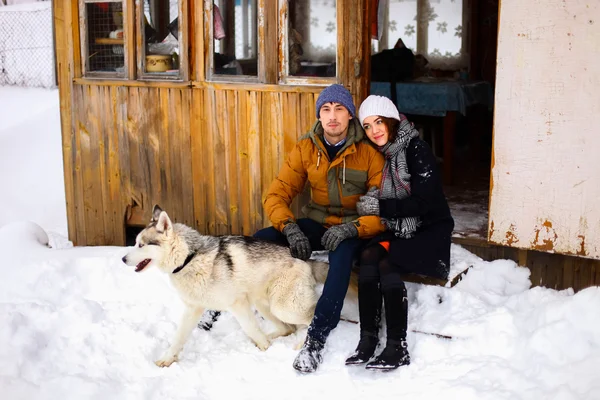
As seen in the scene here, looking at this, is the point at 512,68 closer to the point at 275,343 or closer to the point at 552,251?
the point at 552,251

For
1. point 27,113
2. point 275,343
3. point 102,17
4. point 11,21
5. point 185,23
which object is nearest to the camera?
point 275,343

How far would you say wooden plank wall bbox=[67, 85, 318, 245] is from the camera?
232 inches

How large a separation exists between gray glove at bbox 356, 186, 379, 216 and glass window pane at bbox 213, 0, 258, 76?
172 cm

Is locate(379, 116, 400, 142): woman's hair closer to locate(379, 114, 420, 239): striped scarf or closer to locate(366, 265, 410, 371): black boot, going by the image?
locate(379, 114, 420, 239): striped scarf

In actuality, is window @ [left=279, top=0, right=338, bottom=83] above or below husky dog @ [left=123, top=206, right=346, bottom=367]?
above

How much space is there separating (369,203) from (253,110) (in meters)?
1.67

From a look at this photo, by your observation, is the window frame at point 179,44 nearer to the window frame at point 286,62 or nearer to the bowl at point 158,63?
the bowl at point 158,63

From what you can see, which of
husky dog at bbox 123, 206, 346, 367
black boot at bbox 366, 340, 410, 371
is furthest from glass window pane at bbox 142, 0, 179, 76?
black boot at bbox 366, 340, 410, 371

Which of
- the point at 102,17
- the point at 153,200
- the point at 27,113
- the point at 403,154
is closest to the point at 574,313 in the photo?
the point at 403,154

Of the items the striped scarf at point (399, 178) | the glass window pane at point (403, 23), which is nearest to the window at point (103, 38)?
the striped scarf at point (399, 178)

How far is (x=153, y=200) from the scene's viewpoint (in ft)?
21.5

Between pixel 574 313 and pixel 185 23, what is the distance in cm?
398

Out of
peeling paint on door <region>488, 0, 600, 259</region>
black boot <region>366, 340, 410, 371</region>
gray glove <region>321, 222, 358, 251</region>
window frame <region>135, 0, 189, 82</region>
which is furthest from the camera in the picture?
window frame <region>135, 0, 189, 82</region>

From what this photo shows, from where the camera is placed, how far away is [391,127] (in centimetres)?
483
